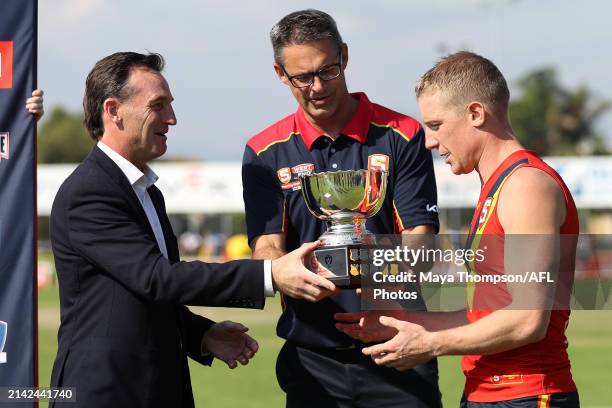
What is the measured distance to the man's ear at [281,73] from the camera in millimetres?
5290

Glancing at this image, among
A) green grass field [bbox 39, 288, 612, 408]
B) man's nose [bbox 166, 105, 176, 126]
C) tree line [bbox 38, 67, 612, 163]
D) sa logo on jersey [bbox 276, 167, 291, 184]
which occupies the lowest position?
green grass field [bbox 39, 288, 612, 408]

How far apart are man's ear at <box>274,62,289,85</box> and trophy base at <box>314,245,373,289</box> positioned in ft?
3.89

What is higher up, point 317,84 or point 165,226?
point 317,84

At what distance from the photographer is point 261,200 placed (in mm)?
5465

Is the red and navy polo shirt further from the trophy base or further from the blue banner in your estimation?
the blue banner

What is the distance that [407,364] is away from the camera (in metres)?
4.38

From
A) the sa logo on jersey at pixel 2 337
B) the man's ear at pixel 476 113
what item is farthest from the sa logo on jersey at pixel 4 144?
the man's ear at pixel 476 113

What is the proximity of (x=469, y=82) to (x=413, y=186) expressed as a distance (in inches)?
42.5

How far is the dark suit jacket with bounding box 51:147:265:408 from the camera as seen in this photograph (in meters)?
4.47

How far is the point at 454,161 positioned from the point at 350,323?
106cm

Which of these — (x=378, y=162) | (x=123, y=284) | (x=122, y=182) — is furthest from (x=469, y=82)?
(x=123, y=284)

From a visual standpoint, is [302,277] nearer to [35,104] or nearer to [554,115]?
[35,104]

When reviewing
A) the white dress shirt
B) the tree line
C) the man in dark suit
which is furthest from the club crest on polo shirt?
the tree line

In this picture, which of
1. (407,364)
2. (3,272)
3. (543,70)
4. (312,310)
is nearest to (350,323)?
(312,310)
